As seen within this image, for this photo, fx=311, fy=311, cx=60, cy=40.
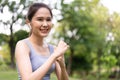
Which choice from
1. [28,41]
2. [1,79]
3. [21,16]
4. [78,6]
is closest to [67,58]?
[78,6]

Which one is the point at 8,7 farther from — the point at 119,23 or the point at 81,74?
the point at 81,74

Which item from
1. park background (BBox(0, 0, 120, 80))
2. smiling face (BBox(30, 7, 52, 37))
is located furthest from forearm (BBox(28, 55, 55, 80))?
park background (BBox(0, 0, 120, 80))

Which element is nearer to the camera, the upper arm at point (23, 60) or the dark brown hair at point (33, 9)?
the upper arm at point (23, 60)

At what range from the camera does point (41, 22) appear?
214 cm

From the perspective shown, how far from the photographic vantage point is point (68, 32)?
93.9ft

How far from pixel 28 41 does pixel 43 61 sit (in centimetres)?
19

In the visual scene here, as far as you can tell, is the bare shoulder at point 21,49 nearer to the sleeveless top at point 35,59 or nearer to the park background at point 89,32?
the sleeveless top at point 35,59

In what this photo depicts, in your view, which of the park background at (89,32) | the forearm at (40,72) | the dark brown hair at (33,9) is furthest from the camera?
the park background at (89,32)

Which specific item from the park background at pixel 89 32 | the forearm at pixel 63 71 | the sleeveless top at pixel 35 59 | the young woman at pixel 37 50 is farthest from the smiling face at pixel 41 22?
the park background at pixel 89 32

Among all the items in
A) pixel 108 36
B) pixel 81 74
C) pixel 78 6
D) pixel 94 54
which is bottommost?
pixel 81 74

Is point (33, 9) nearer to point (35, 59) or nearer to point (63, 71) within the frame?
point (35, 59)

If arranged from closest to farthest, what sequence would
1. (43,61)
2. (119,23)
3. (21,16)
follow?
(43,61) → (21,16) → (119,23)

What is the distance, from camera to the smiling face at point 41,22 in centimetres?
214

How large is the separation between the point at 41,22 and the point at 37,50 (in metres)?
0.20
